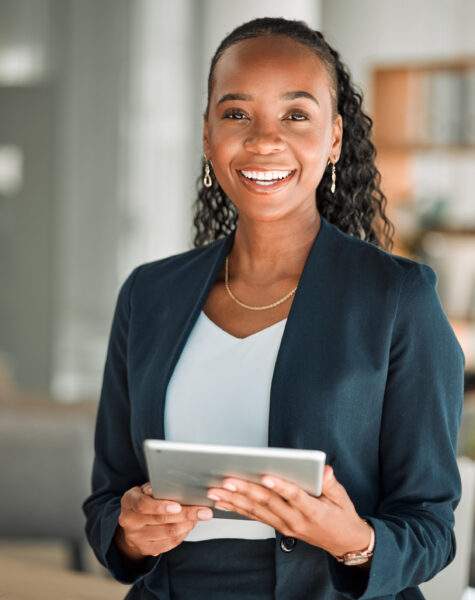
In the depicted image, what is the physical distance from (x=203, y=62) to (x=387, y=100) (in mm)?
1233

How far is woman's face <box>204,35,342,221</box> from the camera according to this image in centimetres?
131

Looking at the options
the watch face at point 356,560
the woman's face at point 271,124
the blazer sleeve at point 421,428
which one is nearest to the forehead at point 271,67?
the woman's face at point 271,124

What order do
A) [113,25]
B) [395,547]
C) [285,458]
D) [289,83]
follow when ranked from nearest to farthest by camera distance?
[285,458] → [395,547] → [289,83] → [113,25]

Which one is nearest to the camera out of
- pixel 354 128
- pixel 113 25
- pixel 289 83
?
pixel 289 83

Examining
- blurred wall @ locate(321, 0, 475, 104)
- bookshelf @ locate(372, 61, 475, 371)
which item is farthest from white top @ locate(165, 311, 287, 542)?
blurred wall @ locate(321, 0, 475, 104)

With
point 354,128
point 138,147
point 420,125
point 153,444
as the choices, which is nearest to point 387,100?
point 420,125

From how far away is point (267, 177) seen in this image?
1325 mm

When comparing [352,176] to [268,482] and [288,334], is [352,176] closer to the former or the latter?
[288,334]

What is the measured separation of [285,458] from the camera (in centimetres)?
98

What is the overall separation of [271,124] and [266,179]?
0.09 m

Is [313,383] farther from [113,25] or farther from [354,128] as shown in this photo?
[113,25]

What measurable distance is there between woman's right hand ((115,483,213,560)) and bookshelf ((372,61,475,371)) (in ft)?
12.2

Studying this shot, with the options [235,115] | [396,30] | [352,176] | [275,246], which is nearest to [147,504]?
[275,246]

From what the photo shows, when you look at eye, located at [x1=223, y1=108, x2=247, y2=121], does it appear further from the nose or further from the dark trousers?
the dark trousers
